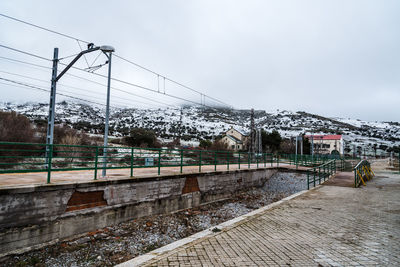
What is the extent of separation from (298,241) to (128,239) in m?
5.11

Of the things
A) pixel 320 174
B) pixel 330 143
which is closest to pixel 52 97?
pixel 320 174

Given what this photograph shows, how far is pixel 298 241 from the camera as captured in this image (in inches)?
193

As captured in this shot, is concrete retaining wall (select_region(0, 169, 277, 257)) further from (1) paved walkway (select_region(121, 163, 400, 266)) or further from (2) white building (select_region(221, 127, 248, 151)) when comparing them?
(2) white building (select_region(221, 127, 248, 151))

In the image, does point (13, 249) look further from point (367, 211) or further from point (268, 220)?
Answer: point (367, 211)

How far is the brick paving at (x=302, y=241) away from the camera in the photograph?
13.1ft

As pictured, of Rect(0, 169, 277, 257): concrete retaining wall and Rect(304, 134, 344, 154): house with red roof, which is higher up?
Rect(304, 134, 344, 154): house with red roof

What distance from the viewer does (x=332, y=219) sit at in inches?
260

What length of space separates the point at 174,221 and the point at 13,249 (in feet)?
16.9

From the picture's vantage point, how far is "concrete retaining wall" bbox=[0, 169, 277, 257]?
604cm

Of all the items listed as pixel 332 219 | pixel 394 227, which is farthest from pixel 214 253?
pixel 394 227

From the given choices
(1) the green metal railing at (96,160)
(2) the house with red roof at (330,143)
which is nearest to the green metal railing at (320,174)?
(1) the green metal railing at (96,160)

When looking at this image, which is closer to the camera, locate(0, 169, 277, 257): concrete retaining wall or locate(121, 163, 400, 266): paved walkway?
locate(121, 163, 400, 266): paved walkway

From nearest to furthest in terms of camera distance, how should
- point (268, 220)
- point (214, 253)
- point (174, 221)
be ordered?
point (214, 253) → point (268, 220) → point (174, 221)

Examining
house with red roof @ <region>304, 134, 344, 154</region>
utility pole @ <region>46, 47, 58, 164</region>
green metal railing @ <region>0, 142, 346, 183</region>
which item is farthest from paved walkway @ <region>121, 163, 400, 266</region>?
house with red roof @ <region>304, 134, 344, 154</region>
